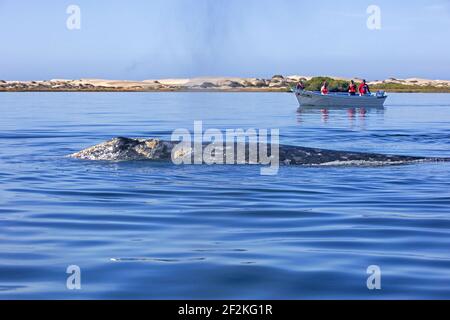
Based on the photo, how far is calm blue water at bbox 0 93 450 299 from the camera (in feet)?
27.0

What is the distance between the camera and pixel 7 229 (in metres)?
11.2

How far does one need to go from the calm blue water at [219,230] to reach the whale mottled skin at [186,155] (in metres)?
0.64

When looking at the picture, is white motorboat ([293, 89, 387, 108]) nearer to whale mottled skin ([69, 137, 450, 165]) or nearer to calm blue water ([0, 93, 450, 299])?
whale mottled skin ([69, 137, 450, 165])

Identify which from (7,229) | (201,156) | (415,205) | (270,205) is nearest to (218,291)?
(7,229)

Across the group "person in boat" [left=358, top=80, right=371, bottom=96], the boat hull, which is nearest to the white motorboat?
the boat hull

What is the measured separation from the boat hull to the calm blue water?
4244 centimetres

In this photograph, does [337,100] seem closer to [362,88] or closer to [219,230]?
[362,88]

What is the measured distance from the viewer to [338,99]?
204 feet

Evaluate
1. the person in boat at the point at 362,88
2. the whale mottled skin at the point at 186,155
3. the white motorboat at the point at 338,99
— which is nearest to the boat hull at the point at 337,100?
the white motorboat at the point at 338,99

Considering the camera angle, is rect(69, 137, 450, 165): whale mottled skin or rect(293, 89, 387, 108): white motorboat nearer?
rect(69, 137, 450, 165): whale mottled skin

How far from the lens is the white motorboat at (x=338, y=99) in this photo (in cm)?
6181

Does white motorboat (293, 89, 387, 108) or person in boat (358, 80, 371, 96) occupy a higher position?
person in boat (358, 80, 371, 96)
